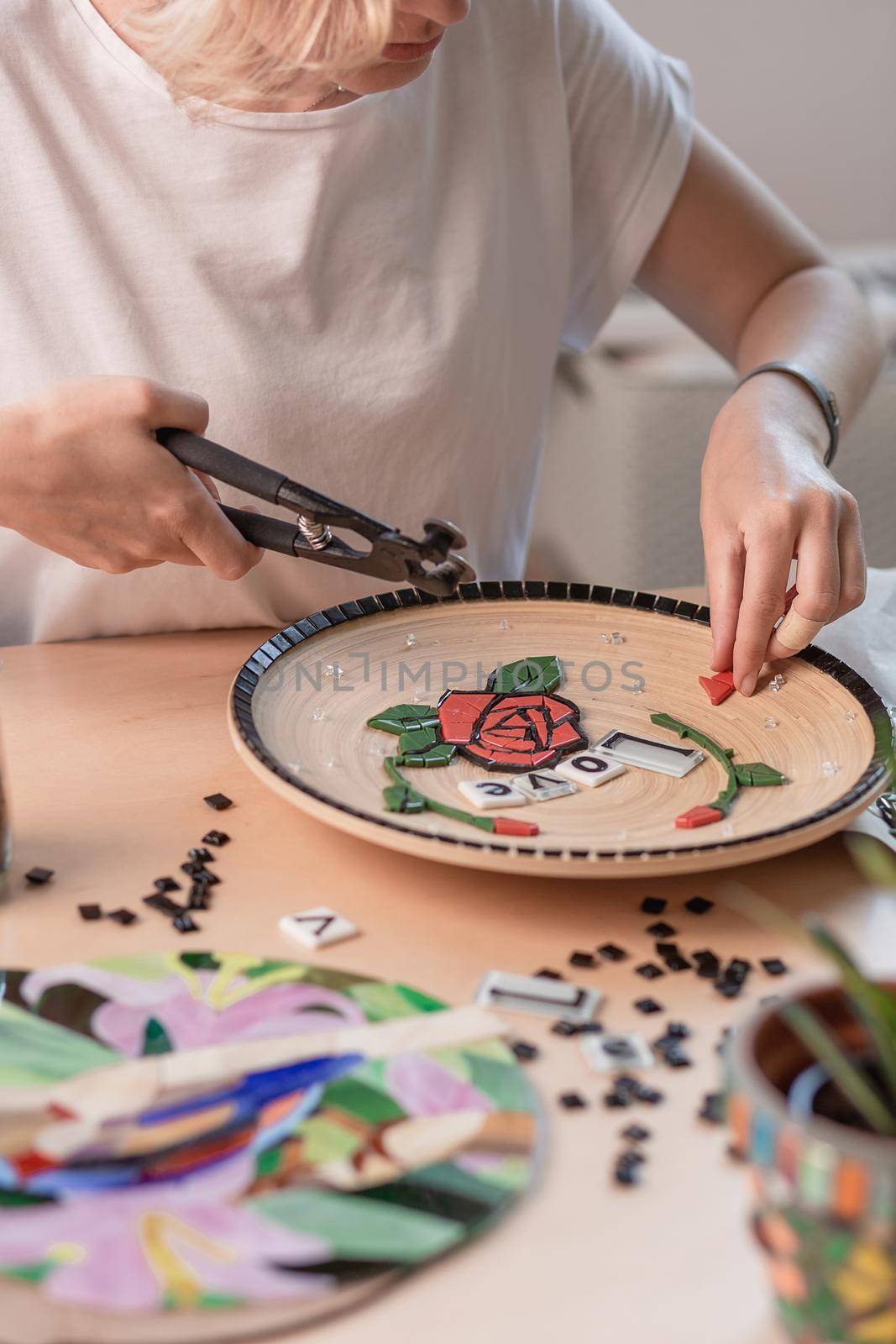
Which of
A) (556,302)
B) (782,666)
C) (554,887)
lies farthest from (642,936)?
(556,302)

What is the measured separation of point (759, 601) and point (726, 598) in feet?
0.09

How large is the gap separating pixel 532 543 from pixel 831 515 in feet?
2.46

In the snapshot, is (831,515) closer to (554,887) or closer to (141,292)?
(554,887)

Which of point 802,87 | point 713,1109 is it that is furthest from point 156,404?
point 802,87

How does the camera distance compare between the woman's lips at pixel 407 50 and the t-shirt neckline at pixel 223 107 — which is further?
the t-shirt neckline at pixel 223 107

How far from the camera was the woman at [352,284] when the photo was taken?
86cm

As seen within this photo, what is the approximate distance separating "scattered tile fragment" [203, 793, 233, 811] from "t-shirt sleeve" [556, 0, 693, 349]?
79 cm

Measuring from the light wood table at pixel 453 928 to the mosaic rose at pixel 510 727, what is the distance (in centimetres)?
11

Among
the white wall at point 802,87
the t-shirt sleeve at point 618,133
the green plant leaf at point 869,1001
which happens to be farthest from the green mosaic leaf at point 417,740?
the white wall at point 802,87

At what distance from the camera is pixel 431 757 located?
0.80m

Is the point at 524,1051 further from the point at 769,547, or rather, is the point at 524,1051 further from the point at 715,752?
the point at 769,547

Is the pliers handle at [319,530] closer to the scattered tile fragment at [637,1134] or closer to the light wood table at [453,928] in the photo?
the light wood table at [453,928]

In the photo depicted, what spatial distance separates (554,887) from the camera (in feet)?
Result: 2.34

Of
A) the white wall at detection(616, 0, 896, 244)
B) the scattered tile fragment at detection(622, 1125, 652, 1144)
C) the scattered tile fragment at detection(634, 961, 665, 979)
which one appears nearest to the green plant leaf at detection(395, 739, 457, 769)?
the scattered tile fragment at detection(634, 961, 665, 979)
